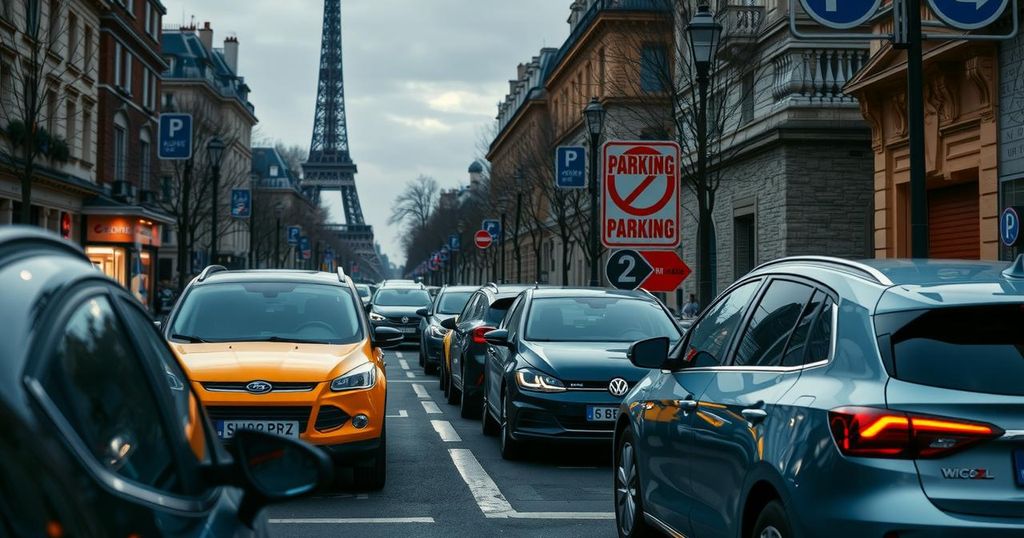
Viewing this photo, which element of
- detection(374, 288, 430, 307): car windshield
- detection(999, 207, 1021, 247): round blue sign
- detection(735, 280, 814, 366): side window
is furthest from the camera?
detection(374, 288, 430, 307): car windshield

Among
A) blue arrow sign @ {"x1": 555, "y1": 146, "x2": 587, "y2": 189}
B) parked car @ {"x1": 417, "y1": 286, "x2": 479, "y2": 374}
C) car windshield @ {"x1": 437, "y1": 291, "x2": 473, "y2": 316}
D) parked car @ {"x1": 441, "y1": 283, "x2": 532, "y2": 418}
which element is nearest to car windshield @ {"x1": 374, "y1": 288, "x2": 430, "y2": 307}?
blue arrow sign @ {"x1": 555, "y1": 146, "x2": 587, "y2": 189}

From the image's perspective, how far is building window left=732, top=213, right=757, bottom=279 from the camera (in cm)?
3369

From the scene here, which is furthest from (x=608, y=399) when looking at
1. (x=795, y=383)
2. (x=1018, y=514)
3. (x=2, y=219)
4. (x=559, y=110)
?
(x=559, y=110)

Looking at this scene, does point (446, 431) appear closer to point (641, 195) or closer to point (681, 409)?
point (641, 195)

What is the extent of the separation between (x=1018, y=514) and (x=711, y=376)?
198cm

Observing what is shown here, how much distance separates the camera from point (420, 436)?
45.0ft

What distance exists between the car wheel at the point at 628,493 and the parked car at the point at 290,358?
240 centimetres

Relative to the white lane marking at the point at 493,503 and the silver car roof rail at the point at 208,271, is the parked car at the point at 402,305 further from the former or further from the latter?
the white lane marking at the point at 493,503

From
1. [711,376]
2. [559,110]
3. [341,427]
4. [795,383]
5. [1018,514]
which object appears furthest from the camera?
[559,110]

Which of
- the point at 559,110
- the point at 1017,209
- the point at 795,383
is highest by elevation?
the point at 559,110

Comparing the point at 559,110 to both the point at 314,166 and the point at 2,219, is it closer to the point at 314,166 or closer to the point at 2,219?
the point at 2,219

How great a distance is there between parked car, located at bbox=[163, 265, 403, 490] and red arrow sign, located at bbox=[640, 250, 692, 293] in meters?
6.66

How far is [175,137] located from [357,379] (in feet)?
76.7

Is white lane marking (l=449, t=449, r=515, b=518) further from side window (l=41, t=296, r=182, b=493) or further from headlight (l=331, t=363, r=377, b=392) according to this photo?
side window (l=41, t=296, r=182, b=493)
